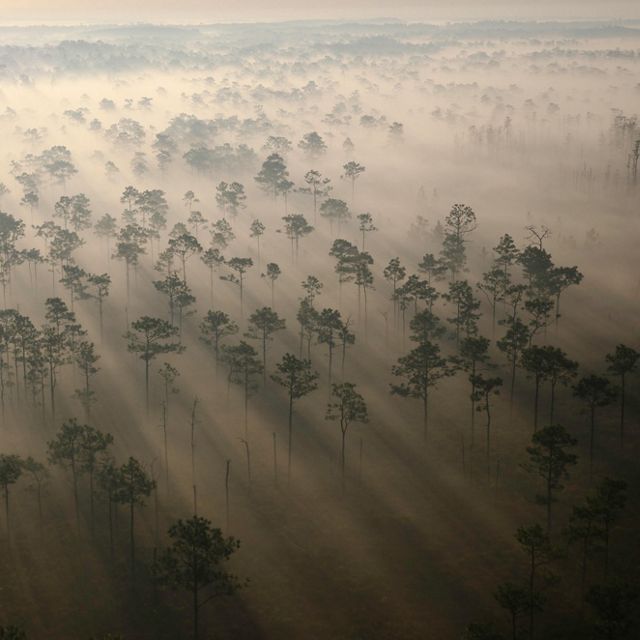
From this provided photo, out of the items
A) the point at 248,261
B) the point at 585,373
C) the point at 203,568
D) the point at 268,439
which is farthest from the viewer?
the point at 248,261

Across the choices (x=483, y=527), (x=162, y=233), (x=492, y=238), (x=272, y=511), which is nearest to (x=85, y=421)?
(x=272, y=511)

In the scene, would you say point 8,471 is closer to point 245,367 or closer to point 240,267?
A: point 245,367

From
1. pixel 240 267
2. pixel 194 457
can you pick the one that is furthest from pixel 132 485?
pixel 240 267

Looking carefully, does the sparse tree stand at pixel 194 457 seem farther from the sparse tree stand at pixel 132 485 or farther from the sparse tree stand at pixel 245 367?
the sparse tree stand at pixel 132 485

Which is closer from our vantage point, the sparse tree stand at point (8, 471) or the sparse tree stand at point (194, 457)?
the sparse tree stand at point (8, 471)

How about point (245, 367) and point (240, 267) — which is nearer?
point (245, 367)

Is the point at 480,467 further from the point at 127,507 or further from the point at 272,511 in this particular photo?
the point at 127,507

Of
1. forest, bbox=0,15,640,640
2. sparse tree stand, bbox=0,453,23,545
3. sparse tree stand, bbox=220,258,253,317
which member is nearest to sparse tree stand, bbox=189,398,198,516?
forest, bbox=0,15,640,640

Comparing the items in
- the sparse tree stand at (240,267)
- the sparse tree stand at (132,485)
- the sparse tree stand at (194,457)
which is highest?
the sparse tree stand at (240,267)

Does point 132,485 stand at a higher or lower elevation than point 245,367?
lower

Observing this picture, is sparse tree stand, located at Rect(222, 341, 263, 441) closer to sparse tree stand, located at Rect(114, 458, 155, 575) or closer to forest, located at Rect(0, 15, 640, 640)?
forest, located at Rect(0, 15, 640, 640)

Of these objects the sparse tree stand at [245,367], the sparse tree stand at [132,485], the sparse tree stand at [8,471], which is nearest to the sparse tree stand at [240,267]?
the sparse tree stand at [245,367]
